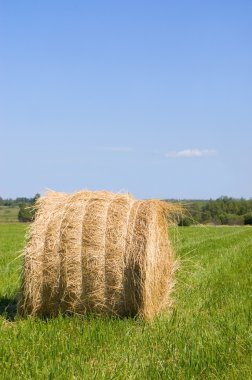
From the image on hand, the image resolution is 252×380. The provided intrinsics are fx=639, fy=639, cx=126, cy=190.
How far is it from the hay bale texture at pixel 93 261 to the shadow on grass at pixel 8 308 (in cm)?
39

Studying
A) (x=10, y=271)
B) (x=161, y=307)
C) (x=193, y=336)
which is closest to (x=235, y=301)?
(x=161, y=307)

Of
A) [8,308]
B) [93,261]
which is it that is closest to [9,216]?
[8,308]

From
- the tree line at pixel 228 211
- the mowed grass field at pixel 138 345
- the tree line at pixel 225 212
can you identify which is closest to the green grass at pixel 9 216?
the tree line at pixel 225 212

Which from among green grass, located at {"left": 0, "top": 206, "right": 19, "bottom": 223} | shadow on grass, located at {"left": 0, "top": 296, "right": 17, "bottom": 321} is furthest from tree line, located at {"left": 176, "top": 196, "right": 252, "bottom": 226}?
shadow on grass, located at {"left": 0, "top": 296, "right": 17, "bottom": 321}

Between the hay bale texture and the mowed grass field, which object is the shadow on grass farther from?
the hay bale texture

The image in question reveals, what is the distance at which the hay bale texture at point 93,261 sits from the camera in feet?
25.2

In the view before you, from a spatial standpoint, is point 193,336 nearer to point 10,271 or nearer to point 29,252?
point 29,252

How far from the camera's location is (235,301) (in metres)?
8.89

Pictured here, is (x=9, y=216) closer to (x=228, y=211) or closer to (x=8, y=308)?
(x=228, y=211)

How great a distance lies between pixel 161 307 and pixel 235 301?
1239 millimetres

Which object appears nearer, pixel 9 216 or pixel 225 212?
pixel 225 212

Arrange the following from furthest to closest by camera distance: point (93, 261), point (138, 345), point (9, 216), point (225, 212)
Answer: point (9, 216) → point (225, 212) → point (93, 261) → point (138, 345)

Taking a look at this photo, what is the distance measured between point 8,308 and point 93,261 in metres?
2.02

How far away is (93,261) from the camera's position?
775cm
